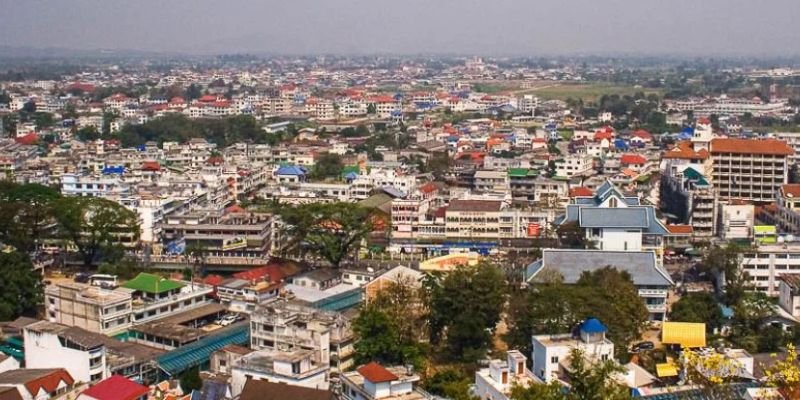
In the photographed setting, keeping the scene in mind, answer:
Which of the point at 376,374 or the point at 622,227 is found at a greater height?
the point at 622,227

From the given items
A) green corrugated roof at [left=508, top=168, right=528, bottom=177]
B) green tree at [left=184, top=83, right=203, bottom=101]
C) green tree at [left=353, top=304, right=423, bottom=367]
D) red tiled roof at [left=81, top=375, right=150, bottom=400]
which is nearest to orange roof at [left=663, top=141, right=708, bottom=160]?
green corrugated roof at [left=508, top=168, right=528, bottom=177]

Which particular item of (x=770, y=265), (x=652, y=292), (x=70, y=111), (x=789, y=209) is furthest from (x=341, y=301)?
(x=70, y=111)

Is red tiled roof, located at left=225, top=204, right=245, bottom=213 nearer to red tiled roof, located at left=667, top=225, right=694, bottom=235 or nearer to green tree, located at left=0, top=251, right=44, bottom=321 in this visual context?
green tree, located at left=0, top=251, right=44, bottom=321

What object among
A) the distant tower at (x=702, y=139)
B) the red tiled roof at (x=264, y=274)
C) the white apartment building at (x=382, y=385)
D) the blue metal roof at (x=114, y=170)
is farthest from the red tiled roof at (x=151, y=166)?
the white apartment building at (x=382, y=385)

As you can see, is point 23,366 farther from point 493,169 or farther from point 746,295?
point 493,169

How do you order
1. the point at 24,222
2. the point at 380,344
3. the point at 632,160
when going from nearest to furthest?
1. the point at 380,344
2. the point at 24,222
3. the point at 632,160

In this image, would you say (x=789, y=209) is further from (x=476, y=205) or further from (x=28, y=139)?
(x=28, y=139)


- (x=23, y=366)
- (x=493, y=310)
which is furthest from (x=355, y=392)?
(x=23, y=366)
